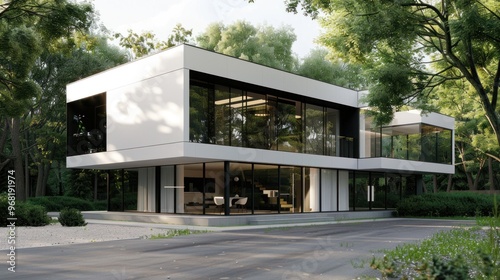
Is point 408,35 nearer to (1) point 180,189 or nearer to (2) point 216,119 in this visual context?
(2) point 216,119

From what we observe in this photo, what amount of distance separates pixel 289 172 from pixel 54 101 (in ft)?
66.0

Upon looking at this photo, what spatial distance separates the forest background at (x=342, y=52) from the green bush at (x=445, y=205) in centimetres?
604

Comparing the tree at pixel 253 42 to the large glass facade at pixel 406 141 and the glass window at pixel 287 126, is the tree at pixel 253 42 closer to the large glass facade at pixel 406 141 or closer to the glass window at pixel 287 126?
the large glass facade at pixel 406 141

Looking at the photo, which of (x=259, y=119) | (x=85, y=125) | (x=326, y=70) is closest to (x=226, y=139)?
(x=259, y=119)

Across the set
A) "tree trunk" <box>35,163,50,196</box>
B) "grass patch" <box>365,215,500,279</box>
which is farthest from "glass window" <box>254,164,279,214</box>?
"tree trunk" <box>35,163,50,196</box>

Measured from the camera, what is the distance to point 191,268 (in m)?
8.52

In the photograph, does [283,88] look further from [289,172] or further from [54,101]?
[54,101]

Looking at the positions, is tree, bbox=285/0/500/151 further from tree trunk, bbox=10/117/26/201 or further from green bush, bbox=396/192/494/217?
tree trunk, bbox=10/117/26/201

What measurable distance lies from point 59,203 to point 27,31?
1870 centimetres

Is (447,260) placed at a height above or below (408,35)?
below

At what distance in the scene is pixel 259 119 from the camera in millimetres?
22453

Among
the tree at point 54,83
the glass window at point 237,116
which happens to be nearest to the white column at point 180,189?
the glass window at point 237,116

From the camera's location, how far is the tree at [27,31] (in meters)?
15.8

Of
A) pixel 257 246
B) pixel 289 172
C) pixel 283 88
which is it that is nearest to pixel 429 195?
pixel 289 172
